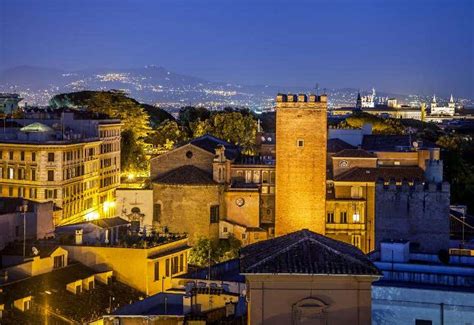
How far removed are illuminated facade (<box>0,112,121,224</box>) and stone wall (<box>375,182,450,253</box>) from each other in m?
22.8

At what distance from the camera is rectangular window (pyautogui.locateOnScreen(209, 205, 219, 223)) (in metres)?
44.6

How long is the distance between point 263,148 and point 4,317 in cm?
4035

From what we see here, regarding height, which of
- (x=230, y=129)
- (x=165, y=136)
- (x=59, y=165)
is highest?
(x=230, y=129)

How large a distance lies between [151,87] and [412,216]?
145166 millimetres

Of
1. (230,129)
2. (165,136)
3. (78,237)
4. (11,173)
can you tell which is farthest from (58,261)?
(165,136)

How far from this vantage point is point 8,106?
9012 cm

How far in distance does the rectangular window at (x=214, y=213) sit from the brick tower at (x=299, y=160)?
306 cm

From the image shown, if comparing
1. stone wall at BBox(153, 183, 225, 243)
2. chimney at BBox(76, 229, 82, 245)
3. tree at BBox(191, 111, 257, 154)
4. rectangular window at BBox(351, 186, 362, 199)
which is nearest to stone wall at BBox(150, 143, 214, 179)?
stone wall at BBox(153, 183, 225, 243)

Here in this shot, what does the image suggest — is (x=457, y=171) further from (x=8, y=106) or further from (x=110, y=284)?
(x=8, y=106)

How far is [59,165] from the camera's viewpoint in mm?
47156

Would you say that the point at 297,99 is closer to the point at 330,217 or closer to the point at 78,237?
the point at 330,217

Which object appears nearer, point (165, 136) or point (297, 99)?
point (297, 99)

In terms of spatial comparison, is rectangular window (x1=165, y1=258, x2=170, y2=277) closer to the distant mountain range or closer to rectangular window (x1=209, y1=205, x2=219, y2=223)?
rectangular window (x1=209, y1=205, x2=219, y2=223)

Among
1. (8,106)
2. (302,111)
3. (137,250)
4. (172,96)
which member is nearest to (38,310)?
(137,250)
